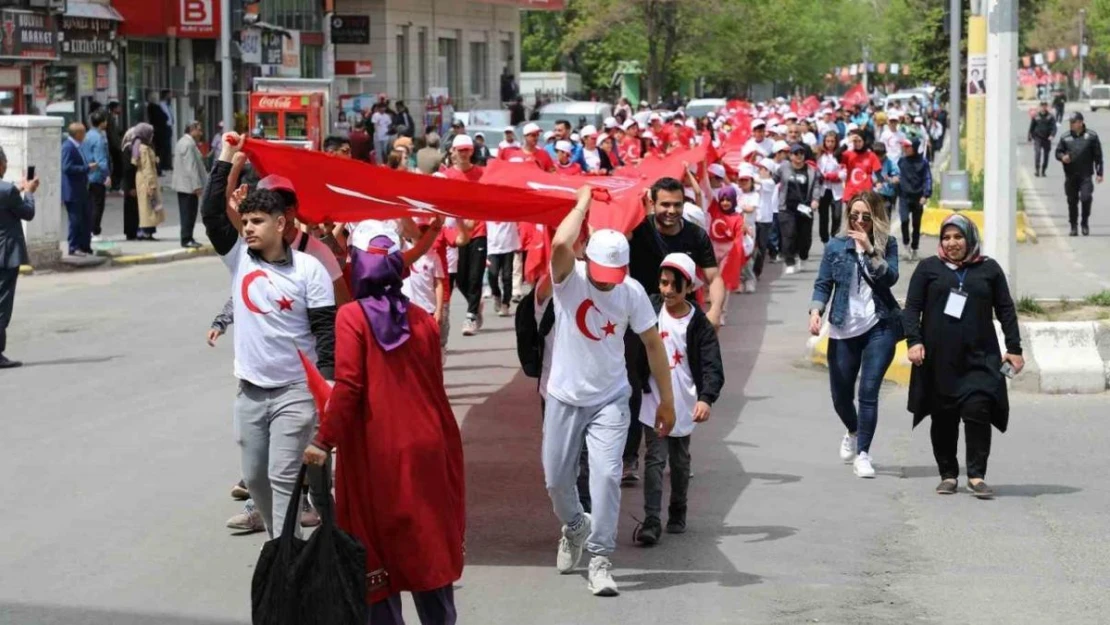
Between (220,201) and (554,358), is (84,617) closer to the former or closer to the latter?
(220,201)

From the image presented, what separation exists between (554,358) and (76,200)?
16.6m

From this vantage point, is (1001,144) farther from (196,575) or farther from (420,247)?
(196,575)

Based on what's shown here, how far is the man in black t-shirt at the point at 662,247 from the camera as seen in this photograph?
10.2m

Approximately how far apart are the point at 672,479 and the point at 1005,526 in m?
1.72

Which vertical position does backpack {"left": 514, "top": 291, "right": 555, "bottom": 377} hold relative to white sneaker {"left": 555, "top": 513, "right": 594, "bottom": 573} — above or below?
above

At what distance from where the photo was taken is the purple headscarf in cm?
642

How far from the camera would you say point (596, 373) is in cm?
800

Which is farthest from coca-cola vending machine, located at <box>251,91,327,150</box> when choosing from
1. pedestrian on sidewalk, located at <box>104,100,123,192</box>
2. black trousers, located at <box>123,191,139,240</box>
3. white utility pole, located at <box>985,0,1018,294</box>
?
white utility pole, located at <box>985,0,1018,294</box>

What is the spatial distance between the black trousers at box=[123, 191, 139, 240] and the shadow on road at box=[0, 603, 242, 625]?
19.3 m

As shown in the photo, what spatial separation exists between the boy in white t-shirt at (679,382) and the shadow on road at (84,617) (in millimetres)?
2366

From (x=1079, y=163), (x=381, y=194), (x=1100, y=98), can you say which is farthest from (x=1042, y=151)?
(x=1100, y=98)

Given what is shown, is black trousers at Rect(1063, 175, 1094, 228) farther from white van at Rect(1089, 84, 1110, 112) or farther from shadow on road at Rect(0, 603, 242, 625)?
white van at Rect(1089, 84, 1110, 112)

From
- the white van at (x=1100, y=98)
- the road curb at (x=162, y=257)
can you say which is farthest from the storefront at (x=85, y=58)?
the white van at (x=1100, y=98)

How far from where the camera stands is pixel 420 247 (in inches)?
385
